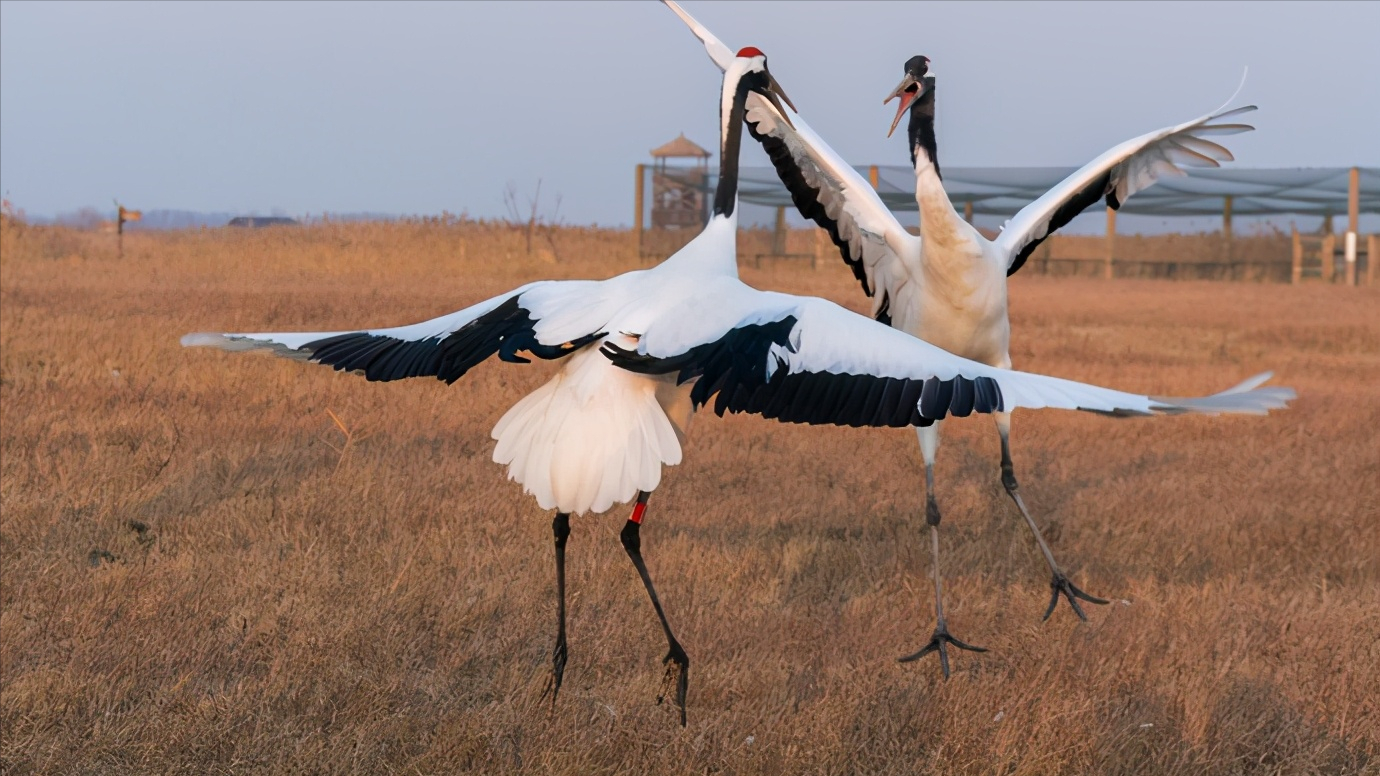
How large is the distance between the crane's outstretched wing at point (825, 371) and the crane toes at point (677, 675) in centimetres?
94

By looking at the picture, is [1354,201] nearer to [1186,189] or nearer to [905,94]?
[1186,189]

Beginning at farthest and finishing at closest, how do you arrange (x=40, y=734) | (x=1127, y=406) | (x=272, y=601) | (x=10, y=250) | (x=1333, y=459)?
1. (x=10, y=250)
2. (x=1333, y=459)
3. (x=272, y=601)
4. (x=40, y=734)
5. (x=1127, y=406)

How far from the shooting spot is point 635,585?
17.6ft

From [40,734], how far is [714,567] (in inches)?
101

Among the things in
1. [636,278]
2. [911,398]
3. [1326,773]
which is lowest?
[1326,773]

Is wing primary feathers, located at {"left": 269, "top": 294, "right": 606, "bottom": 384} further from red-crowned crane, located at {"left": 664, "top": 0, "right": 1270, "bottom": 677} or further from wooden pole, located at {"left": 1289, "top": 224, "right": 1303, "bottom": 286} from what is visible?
wooden pole, located at {"left": 1289, "top": 224, "right": 1303, "bottom": 286}

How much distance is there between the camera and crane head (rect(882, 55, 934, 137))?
217 inches

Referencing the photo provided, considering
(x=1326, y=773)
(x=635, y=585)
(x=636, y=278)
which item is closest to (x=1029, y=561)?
(x=635, y=585)

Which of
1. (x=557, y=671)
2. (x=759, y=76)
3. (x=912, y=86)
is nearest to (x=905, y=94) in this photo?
(x=912, y=86)

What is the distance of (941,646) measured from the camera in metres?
4.83

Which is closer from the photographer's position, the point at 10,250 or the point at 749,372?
the point at 749,372

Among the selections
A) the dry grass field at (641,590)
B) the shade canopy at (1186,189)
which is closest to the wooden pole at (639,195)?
the shade canopy at (1186,189)

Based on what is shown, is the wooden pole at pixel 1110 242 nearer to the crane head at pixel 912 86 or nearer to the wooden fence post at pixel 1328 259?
the wooden fence post at pixel 1328 259

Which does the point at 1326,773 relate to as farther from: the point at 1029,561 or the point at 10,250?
the point at 10,250
